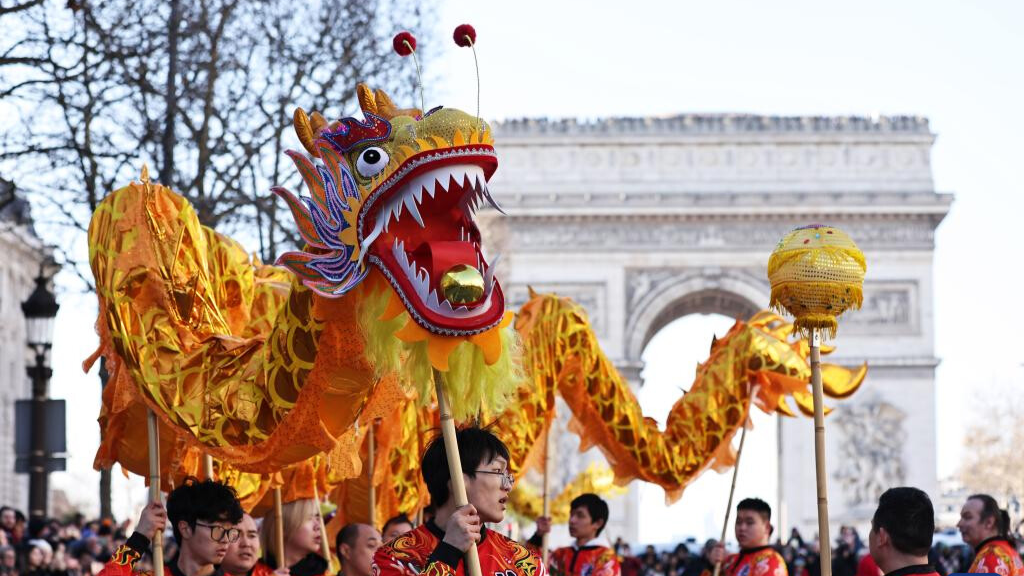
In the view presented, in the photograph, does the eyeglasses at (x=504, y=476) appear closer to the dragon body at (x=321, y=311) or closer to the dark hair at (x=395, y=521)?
the dragon body at (x=321, y=311)

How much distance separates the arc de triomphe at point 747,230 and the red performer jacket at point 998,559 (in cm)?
2955

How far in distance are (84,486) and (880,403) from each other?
4009 centimetres

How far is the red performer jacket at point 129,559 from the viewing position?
5.50 m

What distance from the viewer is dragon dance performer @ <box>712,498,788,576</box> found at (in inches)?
314

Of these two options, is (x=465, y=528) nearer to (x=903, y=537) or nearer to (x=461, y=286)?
(x=461, y=286)

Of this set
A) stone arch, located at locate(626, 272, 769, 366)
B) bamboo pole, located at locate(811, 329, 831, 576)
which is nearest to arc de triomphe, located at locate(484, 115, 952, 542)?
stone arch, located at locate(626, 272, 769, 366)

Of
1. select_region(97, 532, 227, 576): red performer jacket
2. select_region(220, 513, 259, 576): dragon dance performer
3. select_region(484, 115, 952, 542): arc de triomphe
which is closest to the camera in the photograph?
select_region(97, 532, 227, 576): red performer jacket

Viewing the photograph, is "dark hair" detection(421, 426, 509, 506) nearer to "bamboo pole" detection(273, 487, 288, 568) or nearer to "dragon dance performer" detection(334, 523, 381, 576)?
"dragon dance performer" detection(334, 523, 381, 576)

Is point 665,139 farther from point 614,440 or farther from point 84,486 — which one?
point 84,486

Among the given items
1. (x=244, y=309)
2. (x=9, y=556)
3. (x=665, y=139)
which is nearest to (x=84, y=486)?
(x=665, y=139)

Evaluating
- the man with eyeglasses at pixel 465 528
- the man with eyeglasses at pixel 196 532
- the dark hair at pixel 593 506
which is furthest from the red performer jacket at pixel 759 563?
the man with eyeglasses at pixel 465 528

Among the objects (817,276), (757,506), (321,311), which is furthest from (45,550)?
(321,311)

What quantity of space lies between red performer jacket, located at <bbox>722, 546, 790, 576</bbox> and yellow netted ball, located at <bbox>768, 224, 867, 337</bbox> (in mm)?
1767

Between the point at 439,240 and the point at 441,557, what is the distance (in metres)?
0.85
